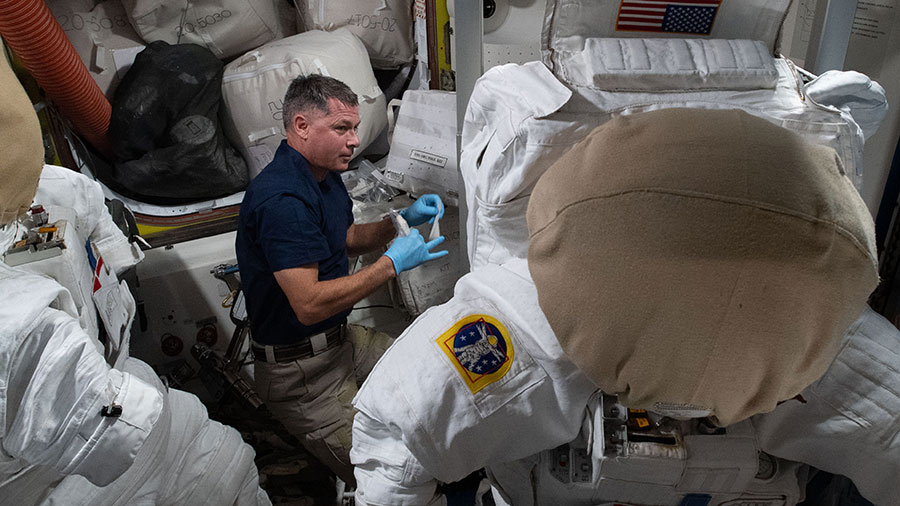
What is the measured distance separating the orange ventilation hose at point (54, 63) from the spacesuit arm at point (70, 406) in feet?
5.54

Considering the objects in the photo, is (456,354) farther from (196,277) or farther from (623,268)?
(196,277)

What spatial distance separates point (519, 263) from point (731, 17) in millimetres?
659

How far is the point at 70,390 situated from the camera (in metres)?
1.23

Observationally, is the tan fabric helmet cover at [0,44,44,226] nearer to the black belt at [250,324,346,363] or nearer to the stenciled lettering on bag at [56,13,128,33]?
the black belt at [250,324,346,363]

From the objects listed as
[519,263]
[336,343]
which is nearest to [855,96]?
[519,263]

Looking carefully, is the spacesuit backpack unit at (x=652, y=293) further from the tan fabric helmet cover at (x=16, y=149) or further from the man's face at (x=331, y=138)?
the man's face at (x=331, y=138)

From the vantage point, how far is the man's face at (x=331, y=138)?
86.4 inches

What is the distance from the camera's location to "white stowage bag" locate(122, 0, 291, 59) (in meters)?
2.98

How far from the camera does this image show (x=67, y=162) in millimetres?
2809

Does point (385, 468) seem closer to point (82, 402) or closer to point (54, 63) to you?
point (82, 402)

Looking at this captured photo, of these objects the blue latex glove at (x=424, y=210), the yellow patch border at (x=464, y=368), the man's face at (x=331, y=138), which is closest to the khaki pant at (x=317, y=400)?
the blue latex glove at (x=424, y=210)

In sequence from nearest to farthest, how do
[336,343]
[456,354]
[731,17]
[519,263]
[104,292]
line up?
[456,354], [519,263], [731,17], [104,292], [336,343]

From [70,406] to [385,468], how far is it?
0.66 meters

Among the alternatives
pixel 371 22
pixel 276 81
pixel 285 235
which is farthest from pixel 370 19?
pixel 285 235
